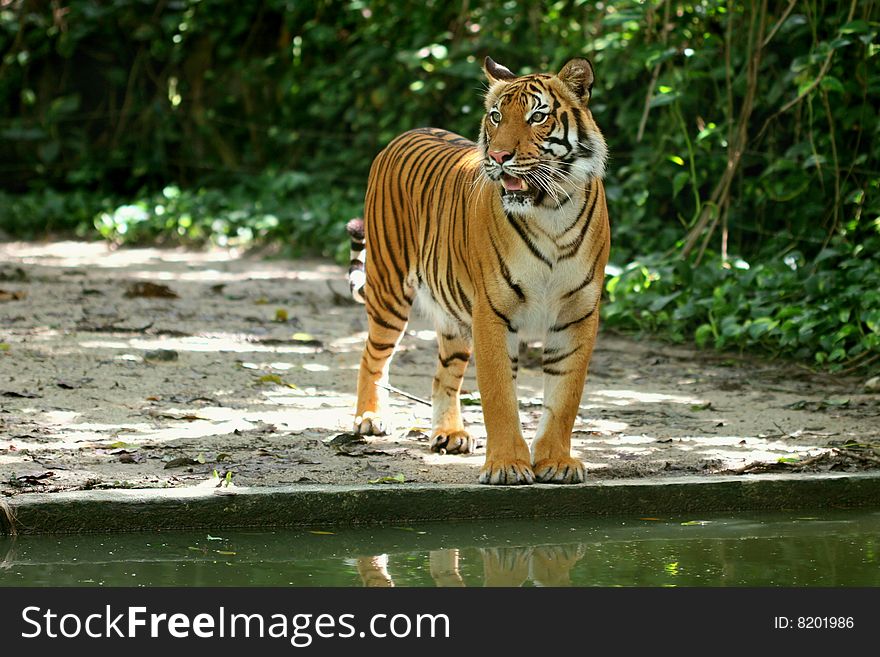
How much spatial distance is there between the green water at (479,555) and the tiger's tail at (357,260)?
75.4 inches

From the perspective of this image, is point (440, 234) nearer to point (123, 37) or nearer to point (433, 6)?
point (433, 6)

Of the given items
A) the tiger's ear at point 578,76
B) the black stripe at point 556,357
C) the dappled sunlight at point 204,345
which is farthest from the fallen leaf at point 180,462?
the dappled sunlight at point 204,345

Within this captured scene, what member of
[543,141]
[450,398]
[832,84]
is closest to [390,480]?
[450,398]

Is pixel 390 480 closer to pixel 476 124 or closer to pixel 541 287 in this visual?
pixel 541 287

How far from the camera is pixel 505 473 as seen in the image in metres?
4.41

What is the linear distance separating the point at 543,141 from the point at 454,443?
4.26 feet

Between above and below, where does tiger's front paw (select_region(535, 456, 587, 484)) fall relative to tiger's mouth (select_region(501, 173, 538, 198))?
below

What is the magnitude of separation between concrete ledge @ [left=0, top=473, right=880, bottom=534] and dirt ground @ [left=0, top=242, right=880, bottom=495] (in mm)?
193

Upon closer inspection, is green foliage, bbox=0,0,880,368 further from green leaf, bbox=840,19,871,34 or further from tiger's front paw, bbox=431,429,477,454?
tiger's front paw, bbox=431,429,477,454

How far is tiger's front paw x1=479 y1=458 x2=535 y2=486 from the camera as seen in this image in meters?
4.40

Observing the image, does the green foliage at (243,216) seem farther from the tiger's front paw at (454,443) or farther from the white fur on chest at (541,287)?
the white fur on chest at (541,287)

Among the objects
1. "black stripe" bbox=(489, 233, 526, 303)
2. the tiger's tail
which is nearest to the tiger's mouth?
"black stripe" bbox=(489, 233, 526, 303)

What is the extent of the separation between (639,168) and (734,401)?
310 cm
